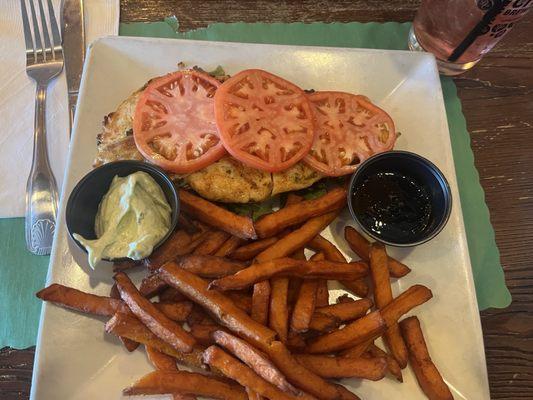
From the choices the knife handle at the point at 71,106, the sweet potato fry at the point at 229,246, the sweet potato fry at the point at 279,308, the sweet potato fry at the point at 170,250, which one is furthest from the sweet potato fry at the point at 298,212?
the knife handle at the point at 71,106

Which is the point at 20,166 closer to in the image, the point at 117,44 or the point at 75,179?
the point at 75,179

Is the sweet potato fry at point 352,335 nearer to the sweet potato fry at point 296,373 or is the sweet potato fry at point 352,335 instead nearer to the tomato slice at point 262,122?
the sweet potato fry at point 296,373

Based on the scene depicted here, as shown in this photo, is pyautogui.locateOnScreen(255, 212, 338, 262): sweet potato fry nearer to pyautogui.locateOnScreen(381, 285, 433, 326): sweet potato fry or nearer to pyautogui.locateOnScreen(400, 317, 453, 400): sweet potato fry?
pyautogui.locateOnScreen(381, 285, 433, 326): sweet potato fry

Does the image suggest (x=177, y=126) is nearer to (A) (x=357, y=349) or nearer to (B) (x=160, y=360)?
(B) (x=160, y=360)

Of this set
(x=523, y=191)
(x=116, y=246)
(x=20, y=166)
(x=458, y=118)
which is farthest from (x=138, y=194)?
(x=523, y=191)

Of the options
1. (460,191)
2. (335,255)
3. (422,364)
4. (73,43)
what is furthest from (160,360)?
(73,43)
